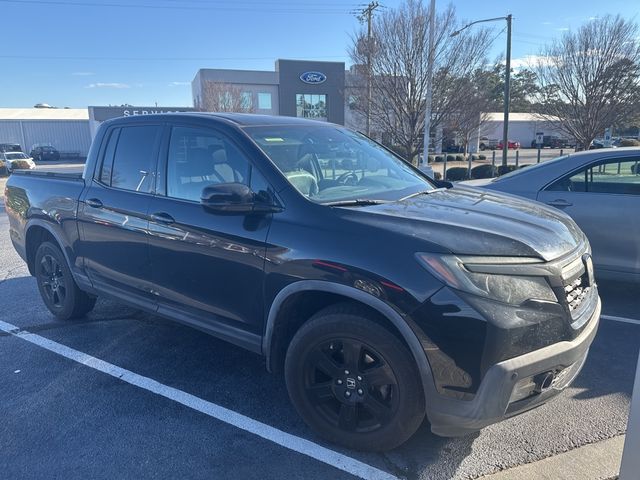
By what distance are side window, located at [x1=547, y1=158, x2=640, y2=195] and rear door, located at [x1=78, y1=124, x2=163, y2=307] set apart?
404 centimetres

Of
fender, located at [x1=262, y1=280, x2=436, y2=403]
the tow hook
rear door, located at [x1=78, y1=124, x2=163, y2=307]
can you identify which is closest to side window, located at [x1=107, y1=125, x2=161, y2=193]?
rear door, located at [x1=78, y1=124, x2=163, y2=307]

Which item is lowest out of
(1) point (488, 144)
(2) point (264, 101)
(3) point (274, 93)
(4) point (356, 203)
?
(4) point (356, 203)

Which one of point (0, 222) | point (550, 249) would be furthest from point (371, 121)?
point (550, 249)

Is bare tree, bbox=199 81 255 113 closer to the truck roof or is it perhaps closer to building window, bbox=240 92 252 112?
building window, bbox=240 92 252 112

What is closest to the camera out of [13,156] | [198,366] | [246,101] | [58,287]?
[198,366]

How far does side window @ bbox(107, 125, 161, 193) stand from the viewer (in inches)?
148

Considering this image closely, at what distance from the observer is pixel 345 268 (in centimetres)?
254

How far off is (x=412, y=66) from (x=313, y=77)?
30428 millimetres

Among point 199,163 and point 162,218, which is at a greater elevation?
point 199,163

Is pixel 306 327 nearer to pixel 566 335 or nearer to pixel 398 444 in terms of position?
pixel 398 444

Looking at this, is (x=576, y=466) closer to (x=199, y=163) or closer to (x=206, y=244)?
(x=206, y=244)

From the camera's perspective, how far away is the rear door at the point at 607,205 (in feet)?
15.6

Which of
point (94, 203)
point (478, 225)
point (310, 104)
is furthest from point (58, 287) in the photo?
point (310, 104)

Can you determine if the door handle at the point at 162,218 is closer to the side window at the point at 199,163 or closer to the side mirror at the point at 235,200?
the side window at the point at 199,163
